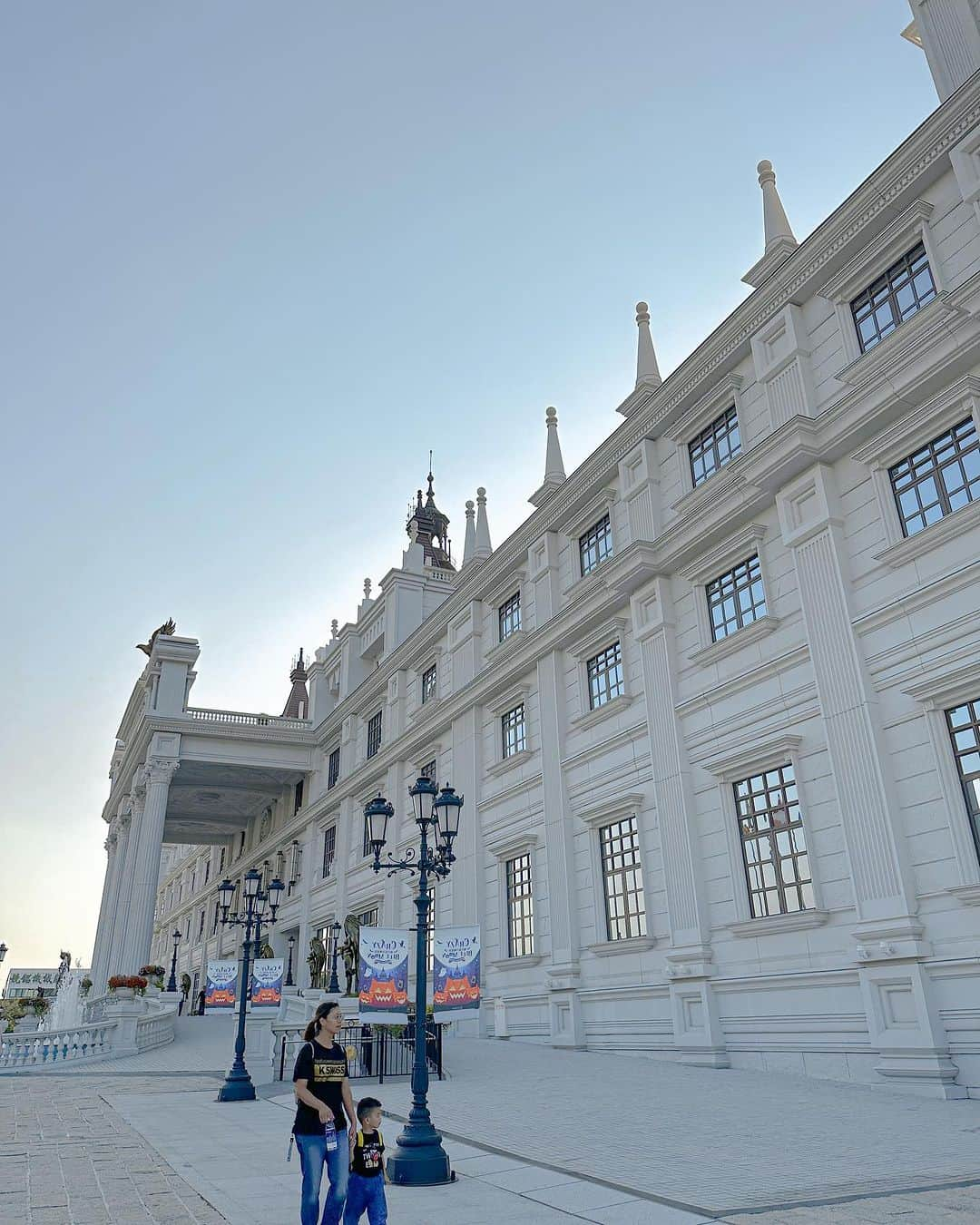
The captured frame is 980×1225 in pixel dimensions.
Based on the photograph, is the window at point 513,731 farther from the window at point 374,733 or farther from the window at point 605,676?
the window at point 374,733

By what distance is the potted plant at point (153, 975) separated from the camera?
31.8 meters

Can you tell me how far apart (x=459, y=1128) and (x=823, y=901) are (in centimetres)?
666

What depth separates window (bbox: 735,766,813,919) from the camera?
590 inches

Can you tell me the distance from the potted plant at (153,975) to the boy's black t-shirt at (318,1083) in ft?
93.7

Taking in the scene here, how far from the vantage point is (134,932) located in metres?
36.4

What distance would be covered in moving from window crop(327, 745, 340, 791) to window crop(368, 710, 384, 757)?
14.2 feet

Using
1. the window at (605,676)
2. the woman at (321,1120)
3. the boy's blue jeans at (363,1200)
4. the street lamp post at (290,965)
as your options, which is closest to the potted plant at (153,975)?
the street lamp post at (290,965)

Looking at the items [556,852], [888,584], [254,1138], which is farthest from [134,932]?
[888,584]

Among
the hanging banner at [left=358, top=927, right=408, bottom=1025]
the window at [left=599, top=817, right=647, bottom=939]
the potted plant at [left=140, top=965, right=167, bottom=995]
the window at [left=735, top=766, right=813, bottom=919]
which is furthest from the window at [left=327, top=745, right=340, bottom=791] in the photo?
the hanging banner at [left=358, top=927, right=408, bottom=1025]

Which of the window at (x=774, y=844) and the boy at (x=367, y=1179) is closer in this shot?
the boy at (x=367, y=1179)

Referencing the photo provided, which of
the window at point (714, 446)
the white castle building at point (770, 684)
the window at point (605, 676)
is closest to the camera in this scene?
the white castle building at point (770, 684)

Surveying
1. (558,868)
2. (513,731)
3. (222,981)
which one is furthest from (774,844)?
(222,981)

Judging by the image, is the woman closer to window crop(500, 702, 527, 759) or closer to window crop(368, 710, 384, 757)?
window crop(500, 702, 527, 759)

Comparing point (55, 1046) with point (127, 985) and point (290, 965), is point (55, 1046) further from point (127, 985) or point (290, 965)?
point (290, 965)
